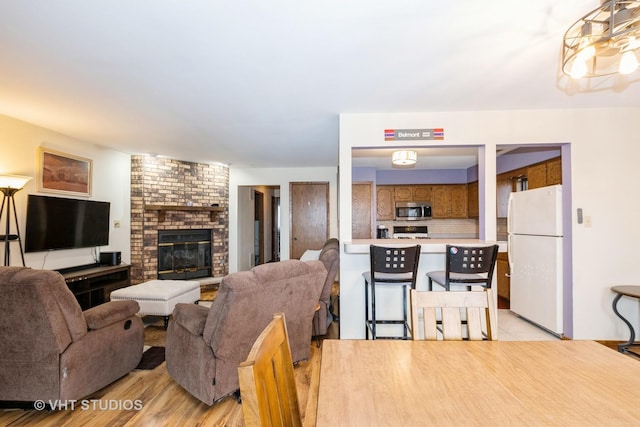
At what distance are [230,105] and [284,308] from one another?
2.02 m

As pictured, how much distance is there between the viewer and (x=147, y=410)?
212cm

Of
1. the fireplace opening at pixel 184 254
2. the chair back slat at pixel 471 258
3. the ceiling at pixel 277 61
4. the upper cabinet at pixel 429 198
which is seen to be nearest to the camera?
the ceiling at pixel 277 61

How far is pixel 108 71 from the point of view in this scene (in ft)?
7.75

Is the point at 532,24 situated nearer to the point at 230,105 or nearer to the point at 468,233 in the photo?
the point at 230,105

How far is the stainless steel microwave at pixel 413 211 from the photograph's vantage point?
6.39 meters

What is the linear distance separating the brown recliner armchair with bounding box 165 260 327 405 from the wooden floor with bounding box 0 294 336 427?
107mm

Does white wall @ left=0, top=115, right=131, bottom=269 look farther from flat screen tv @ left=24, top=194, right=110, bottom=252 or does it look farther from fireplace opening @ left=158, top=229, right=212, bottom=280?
fireplace opening @ left=158, top=229, right=212, bottom=280

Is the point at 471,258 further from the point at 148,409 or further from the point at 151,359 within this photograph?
the point at 151,359

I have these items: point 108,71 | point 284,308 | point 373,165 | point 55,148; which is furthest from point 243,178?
point 284,308

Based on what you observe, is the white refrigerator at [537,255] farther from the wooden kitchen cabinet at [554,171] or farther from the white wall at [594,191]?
the wooden kitchen cabinet at [554,171]

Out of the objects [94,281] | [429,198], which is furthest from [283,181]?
[94,281]

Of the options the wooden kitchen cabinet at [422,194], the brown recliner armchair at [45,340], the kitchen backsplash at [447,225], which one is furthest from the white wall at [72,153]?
the wooden kitchen cabinet at [422,194]

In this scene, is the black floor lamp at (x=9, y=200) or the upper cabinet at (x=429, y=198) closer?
the black floor lamp at (x=9, y=200)

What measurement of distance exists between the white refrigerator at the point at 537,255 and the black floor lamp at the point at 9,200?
5472mm
